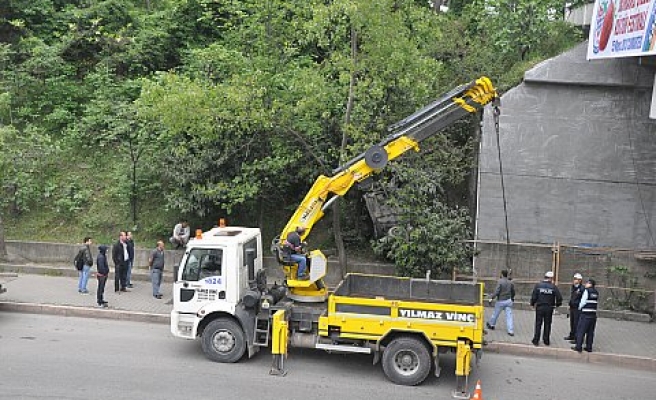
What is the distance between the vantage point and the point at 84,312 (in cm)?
1415

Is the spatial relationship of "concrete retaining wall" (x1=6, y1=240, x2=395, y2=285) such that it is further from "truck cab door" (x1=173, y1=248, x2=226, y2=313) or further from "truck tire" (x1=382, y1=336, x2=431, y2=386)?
"truck tire" (x1=382, y1=336, x2=431, y2=386)

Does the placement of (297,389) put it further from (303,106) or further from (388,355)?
(303,106)

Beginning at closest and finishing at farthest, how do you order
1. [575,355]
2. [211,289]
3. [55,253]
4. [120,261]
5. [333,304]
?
[333,304] → [211,289] → [575,355] → [120,261] → [55,253]

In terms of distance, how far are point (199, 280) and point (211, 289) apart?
0.27 meters

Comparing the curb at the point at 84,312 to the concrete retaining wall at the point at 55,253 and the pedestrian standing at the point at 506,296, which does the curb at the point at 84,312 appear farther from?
the pedestrian standing at the point at 506,296

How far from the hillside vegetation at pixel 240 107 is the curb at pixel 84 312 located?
3447mm

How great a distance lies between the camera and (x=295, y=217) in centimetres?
1225

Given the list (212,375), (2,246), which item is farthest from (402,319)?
(2,246)

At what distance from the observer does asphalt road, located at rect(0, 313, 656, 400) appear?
33.0 feet

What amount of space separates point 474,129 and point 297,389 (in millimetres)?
9558

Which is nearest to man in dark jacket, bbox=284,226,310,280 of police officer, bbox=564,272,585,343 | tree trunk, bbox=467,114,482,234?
police officer, bbox=564,272,585,343

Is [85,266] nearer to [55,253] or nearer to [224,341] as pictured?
[55,253]

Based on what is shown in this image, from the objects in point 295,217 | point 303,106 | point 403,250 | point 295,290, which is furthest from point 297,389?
point 303,106

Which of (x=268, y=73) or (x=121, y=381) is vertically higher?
(x=268, y=73)
